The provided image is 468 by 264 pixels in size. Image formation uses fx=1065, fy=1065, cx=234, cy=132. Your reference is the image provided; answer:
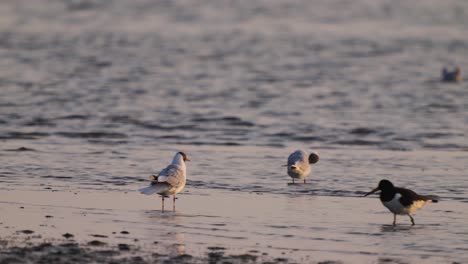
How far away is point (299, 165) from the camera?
1559cm

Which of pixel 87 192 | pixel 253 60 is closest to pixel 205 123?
pixel 87 192

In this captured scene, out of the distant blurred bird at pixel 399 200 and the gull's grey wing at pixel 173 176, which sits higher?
the gull's grey wing at pixel 173 176

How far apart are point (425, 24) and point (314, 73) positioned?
66.3ft

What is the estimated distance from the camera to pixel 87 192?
46.3 ft

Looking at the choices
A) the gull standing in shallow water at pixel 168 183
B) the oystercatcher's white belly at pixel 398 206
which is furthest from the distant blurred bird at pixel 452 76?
the oystercatcher's white belly at pixel 398 206

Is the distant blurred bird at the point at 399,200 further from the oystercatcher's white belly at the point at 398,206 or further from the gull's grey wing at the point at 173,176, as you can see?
the gull's grey wing at the point at 173,176

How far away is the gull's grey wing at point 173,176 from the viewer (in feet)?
43.6

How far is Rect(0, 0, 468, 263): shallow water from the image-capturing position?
50.0 feet

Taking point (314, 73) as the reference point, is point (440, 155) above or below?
below


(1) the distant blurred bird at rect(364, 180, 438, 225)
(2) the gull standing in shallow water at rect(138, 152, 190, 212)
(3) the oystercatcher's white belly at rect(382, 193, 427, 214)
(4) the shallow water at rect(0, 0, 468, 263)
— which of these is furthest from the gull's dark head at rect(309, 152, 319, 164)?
(3) the oystercatcher's white belly at rect(382, 193, 427, 214)

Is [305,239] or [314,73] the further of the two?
[314,73]

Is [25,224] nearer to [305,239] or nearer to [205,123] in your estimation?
[305,239]

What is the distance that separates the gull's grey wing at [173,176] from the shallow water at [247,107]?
726 mm

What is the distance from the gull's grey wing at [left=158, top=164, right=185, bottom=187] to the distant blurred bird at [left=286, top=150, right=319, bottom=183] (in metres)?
2.27
